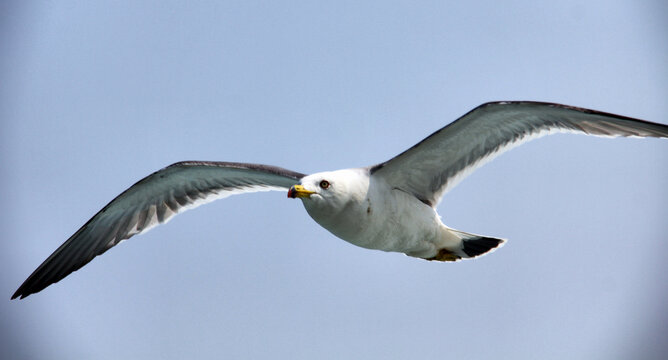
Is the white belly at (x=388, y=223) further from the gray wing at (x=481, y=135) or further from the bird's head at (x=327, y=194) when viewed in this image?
the gray wing at (x=481, y=135)

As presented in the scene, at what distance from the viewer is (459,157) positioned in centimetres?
1003

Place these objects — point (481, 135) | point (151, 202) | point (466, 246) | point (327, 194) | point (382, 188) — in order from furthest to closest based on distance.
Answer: point (151, 202) → point (466, 246) → point (481, 135) → point (382, 188) → point (327, 194)

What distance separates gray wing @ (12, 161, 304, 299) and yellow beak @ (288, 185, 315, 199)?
5.76 feet

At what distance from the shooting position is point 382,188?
31.4 feet

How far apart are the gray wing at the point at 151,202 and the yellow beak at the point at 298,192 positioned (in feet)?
5.76

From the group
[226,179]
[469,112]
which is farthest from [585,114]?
[226,179]

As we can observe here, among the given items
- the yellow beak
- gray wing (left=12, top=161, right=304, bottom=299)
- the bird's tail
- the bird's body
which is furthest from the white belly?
gray wing (left=12, top=161, right=304, bottom=299)

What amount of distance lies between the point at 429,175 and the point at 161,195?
13.4 ft

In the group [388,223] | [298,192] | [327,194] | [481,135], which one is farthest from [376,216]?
[481,135]

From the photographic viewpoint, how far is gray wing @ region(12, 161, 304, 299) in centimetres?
1062

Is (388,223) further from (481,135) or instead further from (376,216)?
(481,135)

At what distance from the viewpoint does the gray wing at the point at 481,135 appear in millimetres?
9141

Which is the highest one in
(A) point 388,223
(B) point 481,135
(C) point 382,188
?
(B) point 481,135

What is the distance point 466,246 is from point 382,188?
1780mm
